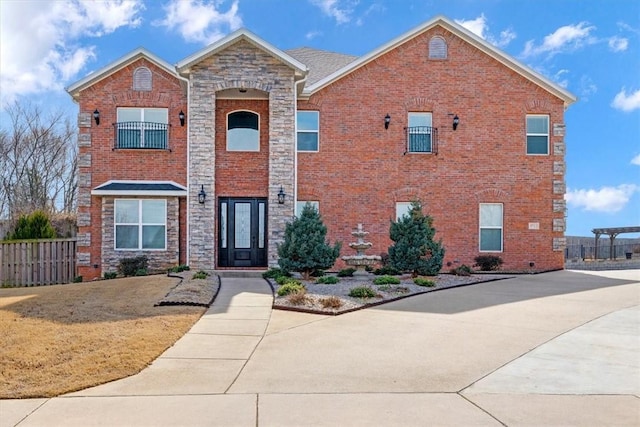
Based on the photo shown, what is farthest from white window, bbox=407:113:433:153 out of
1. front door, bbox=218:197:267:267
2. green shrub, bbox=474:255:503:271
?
front door, bbox=218:197:267:267

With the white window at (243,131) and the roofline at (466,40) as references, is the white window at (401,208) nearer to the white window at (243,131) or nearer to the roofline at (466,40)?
the roofline at (466,40)

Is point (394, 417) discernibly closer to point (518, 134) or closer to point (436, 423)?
point (436, 423)

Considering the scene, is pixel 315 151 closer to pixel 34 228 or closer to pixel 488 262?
pixel 488 262

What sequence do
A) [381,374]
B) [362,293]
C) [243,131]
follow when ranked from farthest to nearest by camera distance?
[243,131]
[362,293]
[381,374]

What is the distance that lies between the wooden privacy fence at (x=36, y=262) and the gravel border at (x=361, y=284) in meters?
7.73

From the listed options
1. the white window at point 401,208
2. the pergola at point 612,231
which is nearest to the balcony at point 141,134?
the white window at point 401,208

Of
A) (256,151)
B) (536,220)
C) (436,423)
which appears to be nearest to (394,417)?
(436,423)

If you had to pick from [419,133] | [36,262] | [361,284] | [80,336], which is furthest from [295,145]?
[80,336]

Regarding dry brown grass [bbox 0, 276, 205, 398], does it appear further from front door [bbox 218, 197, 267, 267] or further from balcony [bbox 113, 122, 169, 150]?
balcony [bbox 113, 122, 169, 150]

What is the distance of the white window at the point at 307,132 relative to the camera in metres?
16.8

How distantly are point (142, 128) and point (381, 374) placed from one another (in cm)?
1349

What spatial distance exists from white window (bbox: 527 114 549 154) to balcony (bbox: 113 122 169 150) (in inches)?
484

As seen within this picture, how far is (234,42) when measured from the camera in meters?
15.5

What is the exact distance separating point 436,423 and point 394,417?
35cm
